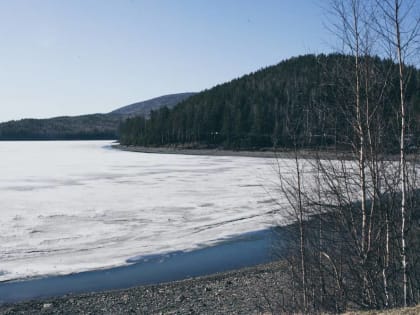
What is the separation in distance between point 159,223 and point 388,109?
14.7m

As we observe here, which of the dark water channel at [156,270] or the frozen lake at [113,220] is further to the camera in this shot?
A: the frozen lake at [113,220]

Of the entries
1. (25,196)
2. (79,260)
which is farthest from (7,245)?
(25,196)

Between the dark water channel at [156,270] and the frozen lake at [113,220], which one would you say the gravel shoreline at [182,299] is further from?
the frozen lake at [113,220]

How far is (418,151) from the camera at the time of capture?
22.4 feet

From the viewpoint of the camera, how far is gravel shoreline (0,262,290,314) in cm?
1107

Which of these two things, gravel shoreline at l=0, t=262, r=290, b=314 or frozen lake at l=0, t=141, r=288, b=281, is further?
frozen lake at l=0, t=141, r=288, b=281

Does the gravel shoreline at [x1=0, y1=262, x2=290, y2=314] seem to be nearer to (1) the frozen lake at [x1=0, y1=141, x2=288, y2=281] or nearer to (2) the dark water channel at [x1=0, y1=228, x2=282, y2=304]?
(2) the dark water channel at [x1=0, y1=228, x2=282, y2=304]

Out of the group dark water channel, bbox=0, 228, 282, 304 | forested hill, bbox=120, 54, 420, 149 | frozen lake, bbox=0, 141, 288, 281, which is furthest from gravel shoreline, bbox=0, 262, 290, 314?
forested hill, bbox=120, 54, 420, 149

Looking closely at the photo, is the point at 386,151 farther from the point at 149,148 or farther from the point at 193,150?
the point at 149,148

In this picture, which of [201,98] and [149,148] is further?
[201,98]

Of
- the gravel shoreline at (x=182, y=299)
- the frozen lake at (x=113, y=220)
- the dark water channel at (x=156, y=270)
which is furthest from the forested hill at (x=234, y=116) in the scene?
the gravel shoreline at (x=182, y=299)

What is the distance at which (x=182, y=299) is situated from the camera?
11750 mm

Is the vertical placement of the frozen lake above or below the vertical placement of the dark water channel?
above

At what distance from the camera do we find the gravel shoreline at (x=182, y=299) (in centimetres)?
1107
